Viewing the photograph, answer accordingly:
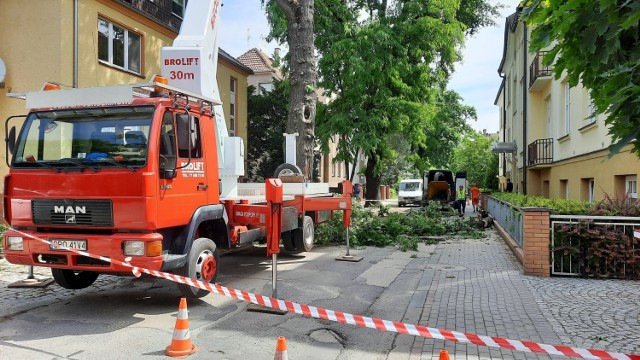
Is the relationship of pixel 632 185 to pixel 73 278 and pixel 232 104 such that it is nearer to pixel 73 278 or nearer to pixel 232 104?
pixel 73 278

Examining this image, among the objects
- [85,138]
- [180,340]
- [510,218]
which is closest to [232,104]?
Answer: [510,218]

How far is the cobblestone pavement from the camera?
15.6 ft

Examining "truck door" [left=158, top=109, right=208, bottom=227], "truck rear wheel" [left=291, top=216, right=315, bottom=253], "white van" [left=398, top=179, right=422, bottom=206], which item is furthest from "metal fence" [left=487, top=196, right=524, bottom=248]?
"white van" [left=398, top=179, right=422, bottom=206]

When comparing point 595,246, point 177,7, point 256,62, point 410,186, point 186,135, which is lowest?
point 595,246

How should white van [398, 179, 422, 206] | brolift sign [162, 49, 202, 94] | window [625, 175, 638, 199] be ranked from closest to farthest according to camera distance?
1. brolift sign [162, 49, 202, 94]
2. window [625, 175, 638, 199]
3. white van [398, 179, 422, 206]

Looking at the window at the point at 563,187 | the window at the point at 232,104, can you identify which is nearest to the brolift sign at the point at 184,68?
the window at the point at 232,104

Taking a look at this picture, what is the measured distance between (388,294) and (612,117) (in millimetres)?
4356

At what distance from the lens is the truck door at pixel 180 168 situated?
5625mm

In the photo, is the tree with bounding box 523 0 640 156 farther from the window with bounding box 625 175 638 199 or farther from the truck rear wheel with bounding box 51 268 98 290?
the window with bounding box 625 175 638 199

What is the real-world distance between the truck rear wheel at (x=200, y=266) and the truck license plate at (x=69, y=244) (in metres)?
1.12

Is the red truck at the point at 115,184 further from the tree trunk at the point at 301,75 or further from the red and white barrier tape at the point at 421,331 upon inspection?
the tree trunk at the point at 301,75

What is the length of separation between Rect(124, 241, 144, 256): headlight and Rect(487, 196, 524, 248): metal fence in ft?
23.6

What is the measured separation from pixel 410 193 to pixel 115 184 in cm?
2993

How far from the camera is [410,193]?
3403cm
